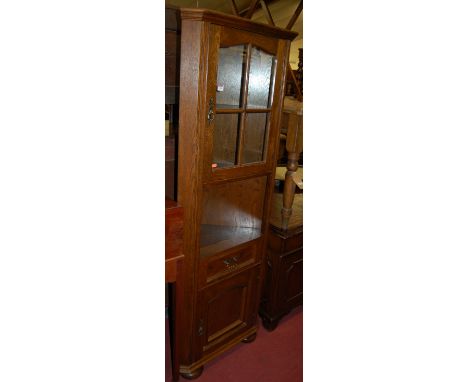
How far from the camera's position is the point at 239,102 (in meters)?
1.34

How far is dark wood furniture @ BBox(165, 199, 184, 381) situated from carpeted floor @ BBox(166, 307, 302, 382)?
24 centimetres

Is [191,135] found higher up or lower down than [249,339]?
higher up

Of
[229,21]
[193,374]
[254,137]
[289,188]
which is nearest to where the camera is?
[229,21]

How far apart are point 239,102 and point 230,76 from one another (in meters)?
0.10

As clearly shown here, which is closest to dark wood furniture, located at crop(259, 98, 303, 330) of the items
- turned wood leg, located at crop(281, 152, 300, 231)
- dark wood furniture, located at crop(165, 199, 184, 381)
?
turned wood leg, located at crop(281, 152, 300, 231)

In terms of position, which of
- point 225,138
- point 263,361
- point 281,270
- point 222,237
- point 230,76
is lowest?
point 263,361

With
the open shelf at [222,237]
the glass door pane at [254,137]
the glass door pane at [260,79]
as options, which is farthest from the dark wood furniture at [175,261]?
the glass door pane at [260,79]

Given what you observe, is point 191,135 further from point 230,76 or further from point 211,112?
point 230,76

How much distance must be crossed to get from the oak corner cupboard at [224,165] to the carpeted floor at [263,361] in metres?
0.08

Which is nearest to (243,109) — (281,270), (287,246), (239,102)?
(239,102)

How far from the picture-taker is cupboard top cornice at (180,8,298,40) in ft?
3.51
